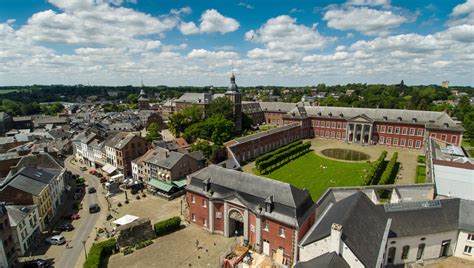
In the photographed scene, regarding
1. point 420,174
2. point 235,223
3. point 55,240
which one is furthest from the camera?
point 420,174

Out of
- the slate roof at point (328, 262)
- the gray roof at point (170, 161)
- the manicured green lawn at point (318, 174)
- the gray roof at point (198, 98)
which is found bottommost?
the manicured green lawn at point (318, 174)


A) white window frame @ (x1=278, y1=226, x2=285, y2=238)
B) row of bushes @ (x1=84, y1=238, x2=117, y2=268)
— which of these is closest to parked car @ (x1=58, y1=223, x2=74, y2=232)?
row of bushes @ (x1=84, y1=238, x2=117, y2=268)

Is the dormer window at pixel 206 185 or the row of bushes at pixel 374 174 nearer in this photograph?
the dormer window at pixel 206 185

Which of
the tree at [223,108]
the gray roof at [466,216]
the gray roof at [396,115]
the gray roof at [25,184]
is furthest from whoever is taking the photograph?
the tree at [223,108]

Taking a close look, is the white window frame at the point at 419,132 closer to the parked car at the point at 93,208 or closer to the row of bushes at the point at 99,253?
the row of bushes at the point at 99,253

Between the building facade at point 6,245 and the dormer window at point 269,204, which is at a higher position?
the dormer window at point 269,204

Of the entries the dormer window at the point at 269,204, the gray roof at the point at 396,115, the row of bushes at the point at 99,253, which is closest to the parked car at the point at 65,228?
the row of bushes at the point at 99,253

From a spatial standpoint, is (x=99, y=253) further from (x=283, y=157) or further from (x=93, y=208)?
(x=283, y=157)

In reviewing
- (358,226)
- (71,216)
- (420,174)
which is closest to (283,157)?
(420,174)
